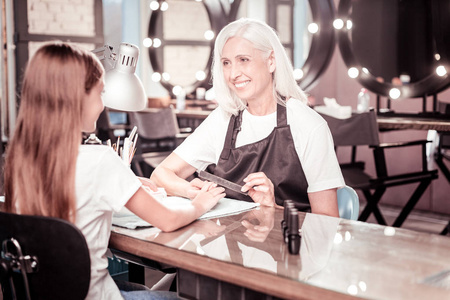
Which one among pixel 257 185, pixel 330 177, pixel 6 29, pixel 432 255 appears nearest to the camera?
pixel 432 255

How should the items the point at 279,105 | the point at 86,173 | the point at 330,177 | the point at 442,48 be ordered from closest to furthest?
the point at 86,173 → the point at 330,177 → the point at 279,105 → the point at 442,48

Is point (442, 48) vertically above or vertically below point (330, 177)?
above

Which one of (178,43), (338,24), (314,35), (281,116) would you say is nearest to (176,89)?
(178,43)

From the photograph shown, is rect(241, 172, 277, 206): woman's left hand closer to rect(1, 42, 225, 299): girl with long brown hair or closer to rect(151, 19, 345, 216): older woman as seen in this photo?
rect(151, 19, 345, 216): older woman

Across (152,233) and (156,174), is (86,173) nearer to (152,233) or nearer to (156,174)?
(152,233)

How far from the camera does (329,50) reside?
16.0ft

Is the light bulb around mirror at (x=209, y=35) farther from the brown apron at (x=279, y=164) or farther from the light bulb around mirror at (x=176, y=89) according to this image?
the brown apron at (x=279, y=164)

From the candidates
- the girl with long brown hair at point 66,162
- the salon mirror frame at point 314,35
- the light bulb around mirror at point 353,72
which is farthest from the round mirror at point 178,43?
the girl with long brown hair at point 66,162

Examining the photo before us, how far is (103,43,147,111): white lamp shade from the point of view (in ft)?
5.69

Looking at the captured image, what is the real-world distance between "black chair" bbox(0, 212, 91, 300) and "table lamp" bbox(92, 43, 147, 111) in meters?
0.58

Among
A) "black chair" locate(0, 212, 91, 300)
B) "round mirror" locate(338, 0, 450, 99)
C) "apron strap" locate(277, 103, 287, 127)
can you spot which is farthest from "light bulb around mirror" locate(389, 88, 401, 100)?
"black chair" locate(0, 212, 91, 300)

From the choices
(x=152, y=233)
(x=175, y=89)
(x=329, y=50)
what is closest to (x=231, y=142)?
(x=152, y=233)

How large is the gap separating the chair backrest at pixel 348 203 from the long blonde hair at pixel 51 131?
36.1 inches

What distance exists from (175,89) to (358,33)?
7.00 ft
